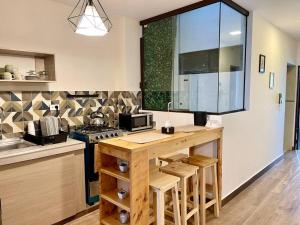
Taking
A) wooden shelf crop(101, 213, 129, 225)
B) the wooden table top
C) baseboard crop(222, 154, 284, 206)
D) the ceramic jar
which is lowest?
baseboard crop(222, 154, 284, 206)

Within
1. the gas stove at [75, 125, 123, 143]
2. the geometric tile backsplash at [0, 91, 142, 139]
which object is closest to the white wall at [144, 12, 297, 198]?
the geometric tile backsplash at [0, 91, 142, 139]

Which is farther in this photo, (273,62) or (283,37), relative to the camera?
(283,37)

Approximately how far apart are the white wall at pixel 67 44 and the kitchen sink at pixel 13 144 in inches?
22.6

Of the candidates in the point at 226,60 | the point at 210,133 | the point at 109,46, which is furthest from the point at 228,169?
the point at 109,46

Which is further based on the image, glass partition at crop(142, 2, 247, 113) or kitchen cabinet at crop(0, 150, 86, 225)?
glass partition at crop(142, 2, 247, 113)

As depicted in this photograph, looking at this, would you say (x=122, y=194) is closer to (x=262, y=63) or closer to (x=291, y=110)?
(x=262, y=63)

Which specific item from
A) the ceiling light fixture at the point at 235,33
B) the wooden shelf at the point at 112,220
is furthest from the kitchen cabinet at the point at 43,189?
the ceiling light fixture at the point at 235,33

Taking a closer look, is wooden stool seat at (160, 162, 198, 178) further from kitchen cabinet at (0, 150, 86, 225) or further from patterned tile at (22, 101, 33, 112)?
patterned tile at (22, 101, 33, 112)

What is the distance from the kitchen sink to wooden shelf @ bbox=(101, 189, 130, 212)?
99cm

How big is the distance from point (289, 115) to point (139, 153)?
16.0 feet

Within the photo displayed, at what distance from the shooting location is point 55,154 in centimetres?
232

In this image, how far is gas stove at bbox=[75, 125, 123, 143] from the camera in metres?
2.71

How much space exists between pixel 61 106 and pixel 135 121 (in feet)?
3.28

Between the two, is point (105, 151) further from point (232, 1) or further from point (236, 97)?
point (232, 1)
